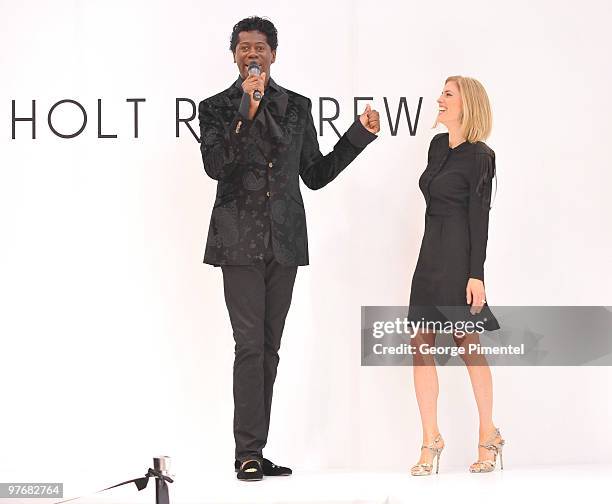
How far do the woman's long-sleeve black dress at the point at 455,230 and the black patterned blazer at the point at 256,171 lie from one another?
384 mm

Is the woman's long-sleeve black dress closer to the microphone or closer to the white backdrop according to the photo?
the white backdrop

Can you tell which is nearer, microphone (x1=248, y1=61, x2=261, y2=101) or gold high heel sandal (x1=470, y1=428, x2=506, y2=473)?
microphone (x1=248, y1=61, x2=261, y2=101)

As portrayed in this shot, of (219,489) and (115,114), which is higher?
(115,114)

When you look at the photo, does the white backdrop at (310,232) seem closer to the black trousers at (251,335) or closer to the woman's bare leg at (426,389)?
the woman's bare leg at (426,389)

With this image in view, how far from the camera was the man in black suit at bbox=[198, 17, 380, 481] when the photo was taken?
3.72 metres

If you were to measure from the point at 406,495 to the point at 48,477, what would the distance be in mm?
1517

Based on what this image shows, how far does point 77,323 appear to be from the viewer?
432cm

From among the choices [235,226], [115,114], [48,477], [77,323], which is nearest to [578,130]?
[235,226]

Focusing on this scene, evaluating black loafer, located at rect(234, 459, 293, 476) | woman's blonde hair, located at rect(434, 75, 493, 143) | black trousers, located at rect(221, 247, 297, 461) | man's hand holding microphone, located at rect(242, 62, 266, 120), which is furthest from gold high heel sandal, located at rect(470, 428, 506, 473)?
man's hand holding microphone, located at rect(242, 62, 266, 120)

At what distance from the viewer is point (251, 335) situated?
3.73 meters

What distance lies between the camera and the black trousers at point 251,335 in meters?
3.72

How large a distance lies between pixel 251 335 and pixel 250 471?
492mm

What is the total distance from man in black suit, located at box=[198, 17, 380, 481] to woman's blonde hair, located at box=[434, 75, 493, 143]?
409mm

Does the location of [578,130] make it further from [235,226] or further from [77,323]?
[77,323]
